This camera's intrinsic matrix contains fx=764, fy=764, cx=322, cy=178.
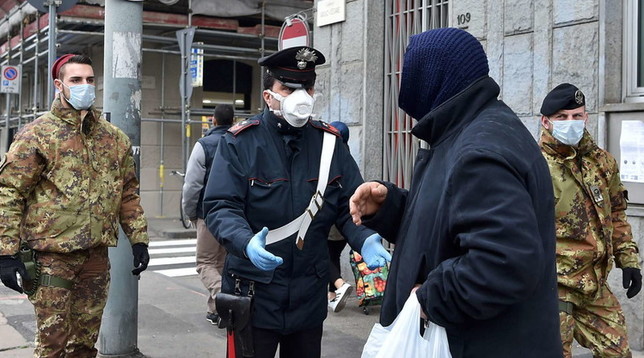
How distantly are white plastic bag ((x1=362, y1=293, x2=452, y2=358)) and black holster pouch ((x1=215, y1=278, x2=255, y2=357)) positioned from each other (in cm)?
113

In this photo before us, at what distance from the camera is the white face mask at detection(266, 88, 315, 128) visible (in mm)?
3438

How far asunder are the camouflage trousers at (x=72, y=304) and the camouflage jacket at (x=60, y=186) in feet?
0.32

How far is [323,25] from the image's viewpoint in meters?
8.73

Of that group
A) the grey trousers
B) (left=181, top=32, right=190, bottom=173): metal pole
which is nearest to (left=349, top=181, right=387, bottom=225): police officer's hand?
the grey trousers

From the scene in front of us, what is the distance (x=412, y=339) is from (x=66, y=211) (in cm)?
259

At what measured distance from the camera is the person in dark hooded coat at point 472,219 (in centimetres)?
191

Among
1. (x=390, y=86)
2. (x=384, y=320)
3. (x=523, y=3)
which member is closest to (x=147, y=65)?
(x=390, y=86)

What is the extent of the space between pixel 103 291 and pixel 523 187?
9.77ft

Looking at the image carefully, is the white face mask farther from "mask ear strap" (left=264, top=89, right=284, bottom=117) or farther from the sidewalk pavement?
the sidewalk pavement

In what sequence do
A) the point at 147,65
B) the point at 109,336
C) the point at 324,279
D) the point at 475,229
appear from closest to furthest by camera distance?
1. the point at 475,229
2. the point at 324,279
3. the point at 109,336
4. the point at 147,65

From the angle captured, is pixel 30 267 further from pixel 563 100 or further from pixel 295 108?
pixel 563 100

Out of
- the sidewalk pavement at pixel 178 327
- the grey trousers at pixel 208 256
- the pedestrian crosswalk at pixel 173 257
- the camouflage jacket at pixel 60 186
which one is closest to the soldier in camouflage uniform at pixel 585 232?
the sidewalk pavement at pixel 178 327

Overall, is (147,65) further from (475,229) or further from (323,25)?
(475,229)

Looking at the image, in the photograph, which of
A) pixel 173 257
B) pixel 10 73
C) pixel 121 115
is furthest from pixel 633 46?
pixel 10 73
